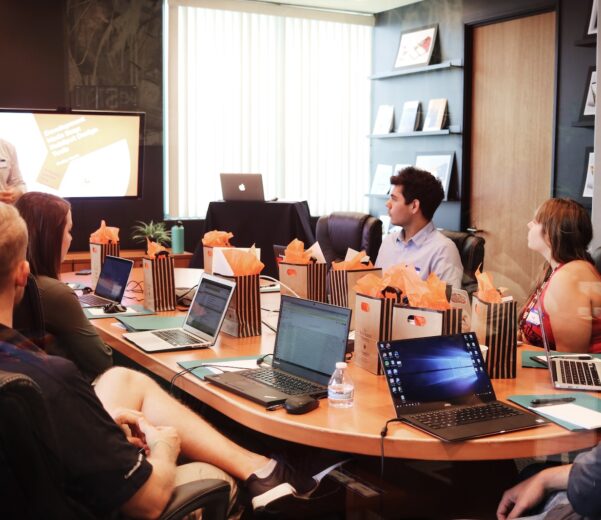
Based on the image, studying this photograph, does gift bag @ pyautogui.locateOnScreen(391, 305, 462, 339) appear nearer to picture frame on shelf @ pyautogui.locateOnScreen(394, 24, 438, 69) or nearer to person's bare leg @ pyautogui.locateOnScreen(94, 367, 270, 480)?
person's bare leg @ pyautogui.locateOnScreen(94, 367, 270, 480)

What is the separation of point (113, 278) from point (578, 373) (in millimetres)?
2098

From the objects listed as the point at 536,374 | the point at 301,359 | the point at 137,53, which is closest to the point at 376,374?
the point at 301,359

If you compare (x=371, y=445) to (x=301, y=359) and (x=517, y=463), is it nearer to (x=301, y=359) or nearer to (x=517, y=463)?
(x=517, y=463)

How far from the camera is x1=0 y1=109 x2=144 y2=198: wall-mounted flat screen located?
506 cm

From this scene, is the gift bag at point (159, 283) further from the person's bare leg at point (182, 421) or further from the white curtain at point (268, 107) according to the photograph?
the white curtain at point (268, 107)

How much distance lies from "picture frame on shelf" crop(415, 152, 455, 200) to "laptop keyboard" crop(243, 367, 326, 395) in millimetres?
3930

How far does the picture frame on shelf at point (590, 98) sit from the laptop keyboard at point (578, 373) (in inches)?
112

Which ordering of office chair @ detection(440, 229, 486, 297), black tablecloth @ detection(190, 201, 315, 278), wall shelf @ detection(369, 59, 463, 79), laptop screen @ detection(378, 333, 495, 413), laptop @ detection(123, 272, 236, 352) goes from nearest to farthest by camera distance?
laptop screen @ detection(378, 333, 495, 413) → laptop @ detection(123, 272, 236, 352) → office chair @ detection(440, 229, 486, 297) → black tablecloth @ detection(190, 201, 315, 278) → wall shelf @ detection(369, 59, 463, 79)

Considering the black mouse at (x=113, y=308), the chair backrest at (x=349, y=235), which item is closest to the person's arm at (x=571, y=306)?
the chair backrest at (x=349, y=235)

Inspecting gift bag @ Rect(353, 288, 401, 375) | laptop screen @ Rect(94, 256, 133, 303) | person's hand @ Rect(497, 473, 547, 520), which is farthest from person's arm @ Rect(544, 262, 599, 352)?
laptop screen @ Rect(94, 256, 133, 303)

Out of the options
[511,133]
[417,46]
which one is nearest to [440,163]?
[511,133]

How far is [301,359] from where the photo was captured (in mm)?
2238

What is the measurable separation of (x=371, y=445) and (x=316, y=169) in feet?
18.0

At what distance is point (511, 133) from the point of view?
18.5ft
